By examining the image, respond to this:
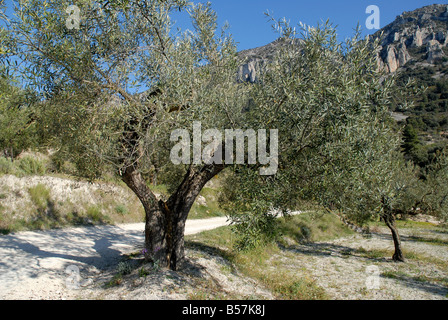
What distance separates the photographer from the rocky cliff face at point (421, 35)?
82250 mm

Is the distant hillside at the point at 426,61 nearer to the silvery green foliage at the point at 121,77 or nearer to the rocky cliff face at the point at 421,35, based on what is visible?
the rocky cliff face at the point at 421,35

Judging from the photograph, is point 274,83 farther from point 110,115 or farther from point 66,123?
point 66,123

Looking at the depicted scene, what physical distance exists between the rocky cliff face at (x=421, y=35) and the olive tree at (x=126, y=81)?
8477 cm

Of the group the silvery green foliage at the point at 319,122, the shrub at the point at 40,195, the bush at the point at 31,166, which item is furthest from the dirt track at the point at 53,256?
the bush at the point at 31,166

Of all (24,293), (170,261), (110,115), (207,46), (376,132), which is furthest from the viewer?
(170,261)

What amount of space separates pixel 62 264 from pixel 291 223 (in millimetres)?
18617

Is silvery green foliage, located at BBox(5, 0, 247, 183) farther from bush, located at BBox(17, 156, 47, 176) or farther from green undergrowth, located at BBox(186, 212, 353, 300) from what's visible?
bush, located at BBox(17, 156, 47, 176)

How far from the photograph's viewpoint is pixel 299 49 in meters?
7.33

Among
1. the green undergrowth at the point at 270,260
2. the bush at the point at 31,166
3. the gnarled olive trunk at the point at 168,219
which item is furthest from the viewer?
the bush at the point at 31,166

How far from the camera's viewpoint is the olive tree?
277 inches

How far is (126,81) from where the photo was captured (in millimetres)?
7691

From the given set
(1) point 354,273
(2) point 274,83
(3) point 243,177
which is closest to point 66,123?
(3) point 243,177

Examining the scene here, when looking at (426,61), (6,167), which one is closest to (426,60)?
(426,61)

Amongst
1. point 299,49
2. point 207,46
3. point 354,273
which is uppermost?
point 207,46
